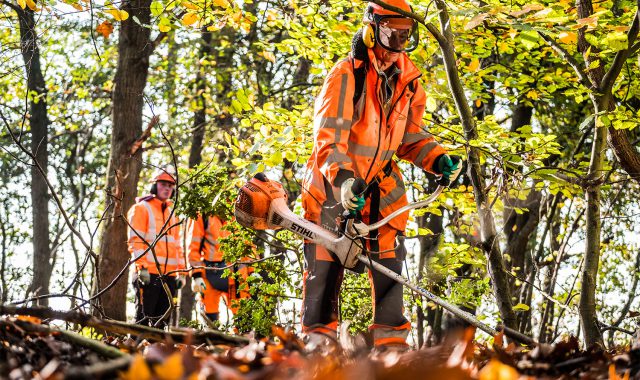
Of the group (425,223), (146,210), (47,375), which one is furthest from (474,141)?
(425,223)

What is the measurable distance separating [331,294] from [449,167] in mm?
977

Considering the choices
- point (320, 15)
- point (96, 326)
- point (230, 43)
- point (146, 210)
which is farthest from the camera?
point (230, 43)

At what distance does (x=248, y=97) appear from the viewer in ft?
15.5

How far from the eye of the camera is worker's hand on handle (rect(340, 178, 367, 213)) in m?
3.34

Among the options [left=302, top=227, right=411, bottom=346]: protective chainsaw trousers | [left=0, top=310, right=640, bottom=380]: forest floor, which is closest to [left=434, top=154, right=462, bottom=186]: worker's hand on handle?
[left=302, top=227, right=411, bottom=346]: protective chainsaw trousers

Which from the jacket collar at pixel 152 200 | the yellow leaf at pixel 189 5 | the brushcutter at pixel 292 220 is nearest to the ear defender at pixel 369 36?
the brushcutter at pixel 292 220

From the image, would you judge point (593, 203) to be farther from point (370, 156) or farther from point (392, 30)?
point (392, 30)

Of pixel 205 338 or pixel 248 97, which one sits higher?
pixel 248 97

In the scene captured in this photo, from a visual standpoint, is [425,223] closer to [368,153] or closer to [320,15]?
[320,15]

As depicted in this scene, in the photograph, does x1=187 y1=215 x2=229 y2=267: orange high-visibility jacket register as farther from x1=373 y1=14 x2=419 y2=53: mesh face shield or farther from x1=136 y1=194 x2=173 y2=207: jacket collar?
x1=373 y1=14 x2=419 y2=53: mesh face shield

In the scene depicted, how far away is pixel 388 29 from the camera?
3750 millimetres

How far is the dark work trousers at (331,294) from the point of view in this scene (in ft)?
12.1

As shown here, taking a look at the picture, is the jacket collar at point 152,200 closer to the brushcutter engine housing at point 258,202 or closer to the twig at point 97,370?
the brushcutter engine housing at point 258,202

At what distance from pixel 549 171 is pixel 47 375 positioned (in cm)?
377
